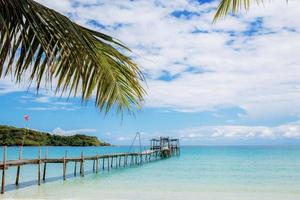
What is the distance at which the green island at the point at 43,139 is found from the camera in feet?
272

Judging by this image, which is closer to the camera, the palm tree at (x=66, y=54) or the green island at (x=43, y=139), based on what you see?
the palm tree at (x=66, y=54)

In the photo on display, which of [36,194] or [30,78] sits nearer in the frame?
[30,78]

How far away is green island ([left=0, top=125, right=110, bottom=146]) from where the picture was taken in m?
82.8

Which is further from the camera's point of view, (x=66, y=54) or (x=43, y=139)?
(x=43, y=139)

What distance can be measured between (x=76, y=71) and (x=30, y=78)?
298 mm

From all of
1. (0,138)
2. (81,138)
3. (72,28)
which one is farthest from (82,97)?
(81,138)

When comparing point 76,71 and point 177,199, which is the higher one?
point 76,71

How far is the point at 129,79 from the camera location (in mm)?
2764

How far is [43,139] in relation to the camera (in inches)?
4112

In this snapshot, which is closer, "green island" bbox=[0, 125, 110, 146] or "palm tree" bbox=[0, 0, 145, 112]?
"palm tree" bbox=[0, 0, 145, 112]

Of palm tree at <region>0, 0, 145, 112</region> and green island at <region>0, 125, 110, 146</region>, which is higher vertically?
green island at <region>0, 125, 110, 146</region>

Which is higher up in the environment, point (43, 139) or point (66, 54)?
point (43, 139)

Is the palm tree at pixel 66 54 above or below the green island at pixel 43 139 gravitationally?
below

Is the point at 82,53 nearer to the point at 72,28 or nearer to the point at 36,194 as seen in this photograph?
the point at 72,28
